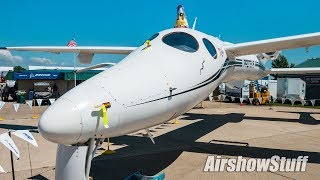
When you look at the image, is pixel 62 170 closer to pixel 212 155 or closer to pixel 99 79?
pixel 99 79

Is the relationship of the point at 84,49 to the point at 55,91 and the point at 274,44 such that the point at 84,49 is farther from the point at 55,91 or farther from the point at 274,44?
the point at 55,91

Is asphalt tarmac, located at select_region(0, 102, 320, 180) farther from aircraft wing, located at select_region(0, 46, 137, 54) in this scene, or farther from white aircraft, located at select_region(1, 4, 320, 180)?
aircraft wing, located at select_region(0, 46, 137, 54)

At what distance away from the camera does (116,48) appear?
1501 centimetres

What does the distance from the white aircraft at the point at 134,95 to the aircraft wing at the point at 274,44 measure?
3.94 ft

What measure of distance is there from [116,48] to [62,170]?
34.5ft

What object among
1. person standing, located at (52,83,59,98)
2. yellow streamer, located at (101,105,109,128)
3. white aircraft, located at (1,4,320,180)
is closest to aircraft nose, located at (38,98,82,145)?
white aircraft, located at (1,4,320,180)

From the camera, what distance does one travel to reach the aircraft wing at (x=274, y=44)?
10.1 meters

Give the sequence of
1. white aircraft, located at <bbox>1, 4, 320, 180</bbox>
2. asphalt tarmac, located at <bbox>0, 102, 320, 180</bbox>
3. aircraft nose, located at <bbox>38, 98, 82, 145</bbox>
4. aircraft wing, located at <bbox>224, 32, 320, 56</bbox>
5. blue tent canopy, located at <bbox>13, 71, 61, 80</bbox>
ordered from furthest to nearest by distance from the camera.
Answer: blue tent canopy, located at <bbox>13, 71, 61, 80</bbox> < aircraft wing, located at <bbox>224, 32, 320, 56</bbox> < asphalt tarmac, located at <bbox>0, 102, 320, 180</bbox> < white aircraft, located at <bbox>1, 4, 320, 180</bbox> < aircraft nose, located at <bbox>38, 98, 82, 145</bbox>

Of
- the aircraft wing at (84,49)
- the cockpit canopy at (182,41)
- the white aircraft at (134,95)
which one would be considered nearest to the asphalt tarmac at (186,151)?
the white aircraft at (134,95)

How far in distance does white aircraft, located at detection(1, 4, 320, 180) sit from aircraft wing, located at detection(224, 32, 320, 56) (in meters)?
1.20

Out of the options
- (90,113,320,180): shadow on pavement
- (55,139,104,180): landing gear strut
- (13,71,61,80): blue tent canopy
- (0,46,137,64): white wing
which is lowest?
(90,113,320,180): shadow on pavement

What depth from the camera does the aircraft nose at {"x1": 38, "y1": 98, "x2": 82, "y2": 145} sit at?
14.0 feet

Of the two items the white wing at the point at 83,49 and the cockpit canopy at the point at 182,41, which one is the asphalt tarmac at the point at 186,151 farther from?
the white wing at the point at 83,49

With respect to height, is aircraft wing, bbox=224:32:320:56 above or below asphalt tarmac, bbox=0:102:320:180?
above
